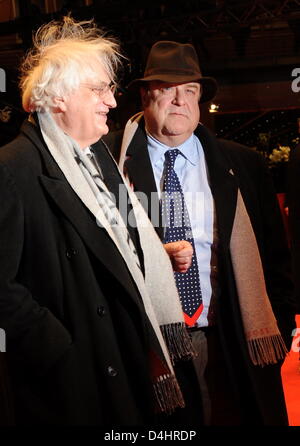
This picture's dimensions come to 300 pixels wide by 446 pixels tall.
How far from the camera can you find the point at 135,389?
1854 millimetres

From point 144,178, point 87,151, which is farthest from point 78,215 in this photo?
point 144,178

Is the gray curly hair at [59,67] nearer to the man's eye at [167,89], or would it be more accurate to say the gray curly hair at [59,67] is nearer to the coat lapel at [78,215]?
the coat lapel at [78,215]

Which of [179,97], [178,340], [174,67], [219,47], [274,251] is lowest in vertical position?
[178,340]

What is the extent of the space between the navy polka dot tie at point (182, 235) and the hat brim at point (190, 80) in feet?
1.36

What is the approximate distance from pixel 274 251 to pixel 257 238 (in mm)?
96

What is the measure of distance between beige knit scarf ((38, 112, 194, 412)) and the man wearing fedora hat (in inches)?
8.4

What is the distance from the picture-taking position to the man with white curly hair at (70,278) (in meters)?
1.72

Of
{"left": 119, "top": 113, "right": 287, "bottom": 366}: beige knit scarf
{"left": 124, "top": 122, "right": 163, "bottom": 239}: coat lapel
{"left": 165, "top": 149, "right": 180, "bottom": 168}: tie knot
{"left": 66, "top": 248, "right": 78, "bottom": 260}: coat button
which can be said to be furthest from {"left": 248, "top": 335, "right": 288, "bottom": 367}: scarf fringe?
{"left": 66, "top": 248, "right": 78, "bottom": 260}: coat button

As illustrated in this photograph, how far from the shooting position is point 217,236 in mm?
2332

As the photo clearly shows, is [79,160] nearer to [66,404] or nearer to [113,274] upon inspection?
[113,274]

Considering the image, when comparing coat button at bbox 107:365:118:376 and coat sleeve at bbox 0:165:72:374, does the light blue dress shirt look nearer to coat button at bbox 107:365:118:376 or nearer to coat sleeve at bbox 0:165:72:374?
coat button at bbox 107:365:118:376

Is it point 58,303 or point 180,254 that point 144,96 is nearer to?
point 180,254

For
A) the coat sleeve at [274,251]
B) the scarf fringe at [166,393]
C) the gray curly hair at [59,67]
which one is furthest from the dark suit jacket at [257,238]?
the gray curly hair at [59,67]

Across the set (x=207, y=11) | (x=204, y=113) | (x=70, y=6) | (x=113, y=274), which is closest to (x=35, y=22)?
(x=70, y=6)
